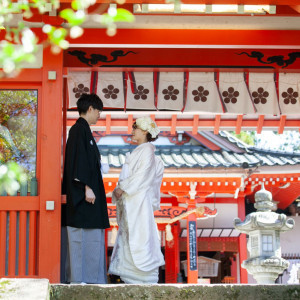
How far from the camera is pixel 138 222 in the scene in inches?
261

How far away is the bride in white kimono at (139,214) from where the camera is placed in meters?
6.47

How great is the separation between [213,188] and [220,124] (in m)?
4.62

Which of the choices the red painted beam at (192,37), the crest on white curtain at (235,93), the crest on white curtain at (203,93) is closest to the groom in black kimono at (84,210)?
the red painted beam at (192,37)

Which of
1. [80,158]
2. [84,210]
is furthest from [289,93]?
[84,210]

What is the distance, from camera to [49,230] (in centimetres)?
654

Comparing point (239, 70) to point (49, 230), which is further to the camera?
point (239, 70)

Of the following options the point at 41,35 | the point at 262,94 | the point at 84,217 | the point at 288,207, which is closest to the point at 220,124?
the point at 262,94

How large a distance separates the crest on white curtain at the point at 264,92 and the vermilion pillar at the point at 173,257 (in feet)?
26.8

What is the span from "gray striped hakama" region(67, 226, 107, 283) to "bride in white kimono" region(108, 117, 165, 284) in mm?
214

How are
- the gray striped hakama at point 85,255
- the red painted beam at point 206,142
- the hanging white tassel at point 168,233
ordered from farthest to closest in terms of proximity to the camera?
the red painted beam at point 206,142 → the hanging white tassel at point 168,233 → the gray striped hakama at point 85,255

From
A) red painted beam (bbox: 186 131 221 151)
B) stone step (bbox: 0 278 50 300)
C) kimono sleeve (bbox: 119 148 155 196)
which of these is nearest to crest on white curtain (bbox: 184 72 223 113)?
kimono sleeve (bbox: 119 148 155 196)

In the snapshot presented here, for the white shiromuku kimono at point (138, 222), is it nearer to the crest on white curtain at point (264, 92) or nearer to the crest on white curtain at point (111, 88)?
the crest on white curtain at point (111, 88)

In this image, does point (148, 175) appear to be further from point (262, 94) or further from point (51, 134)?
point (262, 94)

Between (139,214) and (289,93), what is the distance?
294 cm
